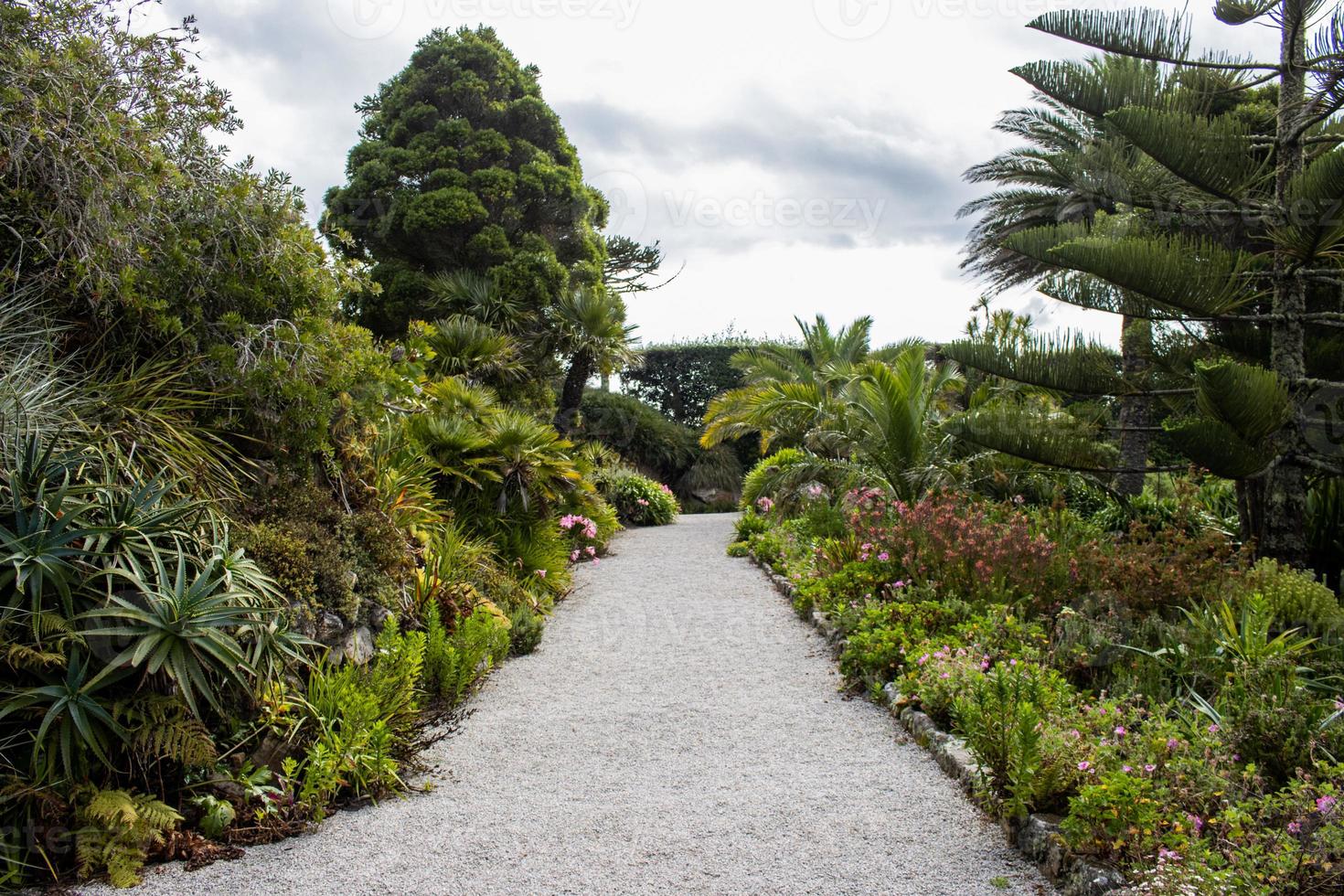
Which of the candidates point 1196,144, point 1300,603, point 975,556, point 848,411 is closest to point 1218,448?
point 1300,603

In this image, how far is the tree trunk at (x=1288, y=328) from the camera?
18.8 feet

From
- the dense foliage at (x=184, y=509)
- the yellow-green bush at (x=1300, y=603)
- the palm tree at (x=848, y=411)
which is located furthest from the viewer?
the palm tree at (x=848, y=411)

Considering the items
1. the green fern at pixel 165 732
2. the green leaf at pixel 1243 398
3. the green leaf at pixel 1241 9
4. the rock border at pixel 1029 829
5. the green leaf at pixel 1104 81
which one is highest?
the green leaf at pixel 1241 9

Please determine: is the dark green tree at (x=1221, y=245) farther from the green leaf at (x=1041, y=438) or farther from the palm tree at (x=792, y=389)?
the palm tree at (x=792, y=389)

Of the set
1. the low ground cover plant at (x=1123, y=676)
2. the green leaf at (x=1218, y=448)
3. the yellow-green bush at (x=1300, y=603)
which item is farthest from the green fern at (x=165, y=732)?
the green leaf at (x=1218, y=448)

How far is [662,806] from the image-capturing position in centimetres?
343

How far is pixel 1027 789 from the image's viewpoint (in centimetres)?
292

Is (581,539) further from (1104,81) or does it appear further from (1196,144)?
(1196,144)

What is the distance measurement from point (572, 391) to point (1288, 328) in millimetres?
10553

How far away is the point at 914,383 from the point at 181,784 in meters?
7.95

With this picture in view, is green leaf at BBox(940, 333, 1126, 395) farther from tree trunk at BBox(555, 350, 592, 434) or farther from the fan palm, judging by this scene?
tree trunk at BBox(555, 350, 592, 434)

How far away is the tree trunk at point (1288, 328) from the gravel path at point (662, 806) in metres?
3.43

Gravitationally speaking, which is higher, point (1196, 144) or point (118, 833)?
point (1196, 144)

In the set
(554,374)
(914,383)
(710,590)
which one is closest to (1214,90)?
(914,383)
